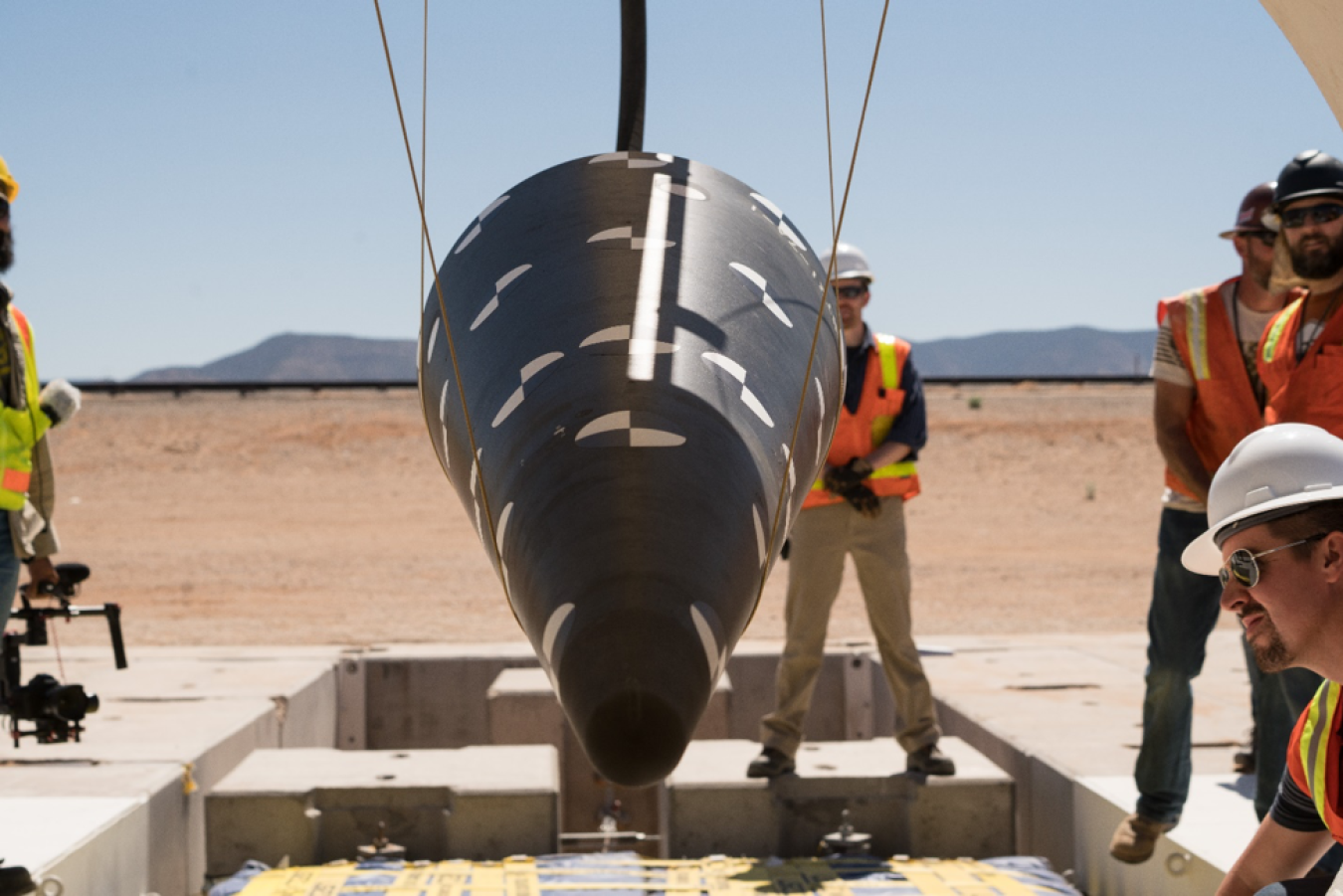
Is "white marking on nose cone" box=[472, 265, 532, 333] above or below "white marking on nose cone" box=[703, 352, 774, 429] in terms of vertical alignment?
above

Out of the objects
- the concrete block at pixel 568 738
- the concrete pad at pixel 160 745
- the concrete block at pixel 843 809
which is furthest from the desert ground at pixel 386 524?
the concrete block at pixel 843 809

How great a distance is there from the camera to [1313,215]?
4125 mm

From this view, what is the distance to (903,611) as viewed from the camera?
20.4ft

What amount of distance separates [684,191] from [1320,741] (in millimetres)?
1739

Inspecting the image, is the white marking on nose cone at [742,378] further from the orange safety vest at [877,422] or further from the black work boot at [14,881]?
the orange safety vest at [877,422]

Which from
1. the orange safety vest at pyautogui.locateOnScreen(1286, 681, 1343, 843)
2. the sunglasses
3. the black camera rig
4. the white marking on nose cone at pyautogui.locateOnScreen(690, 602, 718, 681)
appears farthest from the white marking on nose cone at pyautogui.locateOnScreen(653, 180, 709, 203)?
the black camera rig

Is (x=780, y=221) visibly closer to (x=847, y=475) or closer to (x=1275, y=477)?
(x=1275, y=477)

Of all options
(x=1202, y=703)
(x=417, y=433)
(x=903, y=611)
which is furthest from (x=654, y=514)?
(x=417, y=433)

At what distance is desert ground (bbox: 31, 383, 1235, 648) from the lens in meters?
15.8

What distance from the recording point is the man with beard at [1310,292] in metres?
4.00

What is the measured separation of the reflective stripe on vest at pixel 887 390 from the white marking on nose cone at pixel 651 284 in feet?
15.2

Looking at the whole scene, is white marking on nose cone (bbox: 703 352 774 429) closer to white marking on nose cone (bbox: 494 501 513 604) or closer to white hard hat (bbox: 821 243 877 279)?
white marking on nose cone (bbox: 494 501 513 604)

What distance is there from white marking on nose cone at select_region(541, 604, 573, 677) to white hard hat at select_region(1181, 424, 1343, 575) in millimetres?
1607

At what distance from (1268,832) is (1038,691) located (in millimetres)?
5170
